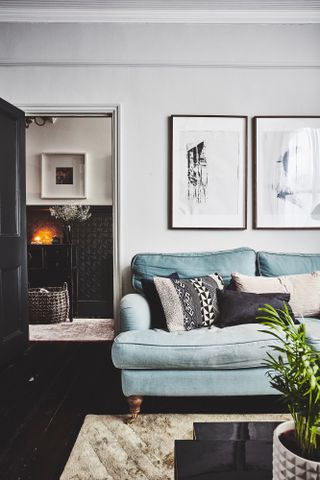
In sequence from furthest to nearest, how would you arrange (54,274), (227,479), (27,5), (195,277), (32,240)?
(32,240) < (54,274) < (27,5) < (195,277) < (227,479)

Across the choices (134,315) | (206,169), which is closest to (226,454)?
(134,315)

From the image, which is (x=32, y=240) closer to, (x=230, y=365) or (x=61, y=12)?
(x=61, y=12)

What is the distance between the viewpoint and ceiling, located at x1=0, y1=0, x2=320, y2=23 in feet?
10.1

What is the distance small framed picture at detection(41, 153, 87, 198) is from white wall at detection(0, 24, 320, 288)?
1792mm

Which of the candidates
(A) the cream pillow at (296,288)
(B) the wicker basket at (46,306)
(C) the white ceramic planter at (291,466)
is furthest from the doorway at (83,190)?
(C) the white ceramic planter at (291,466)

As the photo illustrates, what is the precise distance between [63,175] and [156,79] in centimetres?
224

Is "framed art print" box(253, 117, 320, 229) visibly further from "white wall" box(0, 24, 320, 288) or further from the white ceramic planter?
the white ceramic planter

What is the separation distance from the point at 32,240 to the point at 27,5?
111 inches

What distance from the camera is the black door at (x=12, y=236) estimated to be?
121 inches

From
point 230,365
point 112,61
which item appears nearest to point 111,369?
point 230,365

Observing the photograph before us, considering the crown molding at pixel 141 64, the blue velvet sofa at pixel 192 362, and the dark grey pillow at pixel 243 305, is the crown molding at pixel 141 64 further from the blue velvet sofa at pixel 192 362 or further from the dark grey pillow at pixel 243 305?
the blue velvet sofa at pixel 192 362

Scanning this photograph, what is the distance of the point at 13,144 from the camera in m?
3.27

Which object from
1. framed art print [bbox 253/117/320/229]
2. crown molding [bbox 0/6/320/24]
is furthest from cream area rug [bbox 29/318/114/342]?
crown molding [bbox 0/6/320/24]

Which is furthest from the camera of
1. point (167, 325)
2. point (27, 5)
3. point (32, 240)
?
point (32, 240)
